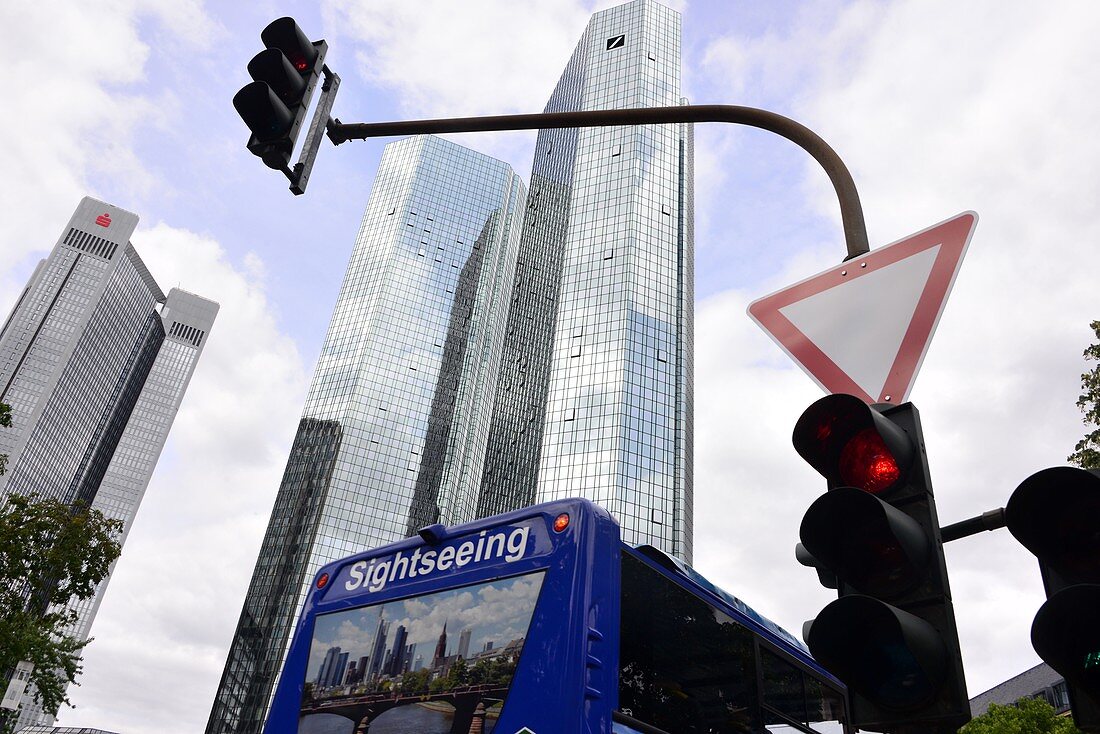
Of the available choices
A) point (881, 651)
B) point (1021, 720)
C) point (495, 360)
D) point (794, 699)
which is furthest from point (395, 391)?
point (881, 651)

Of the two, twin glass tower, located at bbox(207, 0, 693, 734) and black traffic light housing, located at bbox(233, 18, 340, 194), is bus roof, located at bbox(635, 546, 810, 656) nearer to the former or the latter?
black traffic light housing, located at bbox(233, 18, 340, 194)

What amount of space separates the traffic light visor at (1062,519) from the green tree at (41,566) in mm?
21007

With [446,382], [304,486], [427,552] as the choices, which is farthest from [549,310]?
[427,552]

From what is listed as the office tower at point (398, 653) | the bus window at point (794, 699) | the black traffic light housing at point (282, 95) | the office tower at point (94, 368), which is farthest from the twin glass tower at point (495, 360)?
the black traffic light housing at point (282, 95)

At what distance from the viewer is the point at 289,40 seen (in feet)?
15.9

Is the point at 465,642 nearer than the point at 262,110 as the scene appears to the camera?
No

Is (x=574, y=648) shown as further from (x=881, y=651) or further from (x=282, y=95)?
(x=282, y=95)

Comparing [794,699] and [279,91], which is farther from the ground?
[279,91]

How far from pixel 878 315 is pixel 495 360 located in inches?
5097

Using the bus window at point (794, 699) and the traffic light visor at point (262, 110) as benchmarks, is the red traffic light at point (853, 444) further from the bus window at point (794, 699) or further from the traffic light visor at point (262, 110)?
the bus window at point (794, 699)

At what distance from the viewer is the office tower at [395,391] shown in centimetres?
10125

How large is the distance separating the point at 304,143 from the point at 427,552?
319 centimetres

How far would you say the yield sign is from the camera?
329 centimetres

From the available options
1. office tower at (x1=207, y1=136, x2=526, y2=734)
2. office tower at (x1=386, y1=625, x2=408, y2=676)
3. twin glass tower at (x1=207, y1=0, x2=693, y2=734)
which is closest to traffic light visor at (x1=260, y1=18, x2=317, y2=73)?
office tower at (x1=386, y1=625, x2=408, y2=676)
